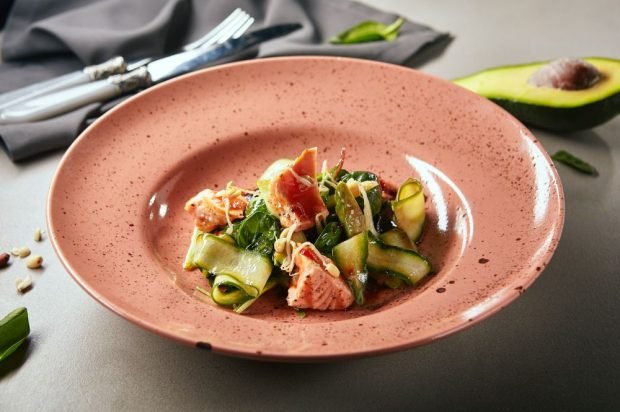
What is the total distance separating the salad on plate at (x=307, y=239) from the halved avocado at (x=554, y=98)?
843 millimetres

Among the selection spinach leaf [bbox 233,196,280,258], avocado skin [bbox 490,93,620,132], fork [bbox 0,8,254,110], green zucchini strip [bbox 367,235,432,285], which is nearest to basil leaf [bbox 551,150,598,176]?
avocado skin [bbox 490,93,620,132]

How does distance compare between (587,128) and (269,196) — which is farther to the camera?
(587,128)

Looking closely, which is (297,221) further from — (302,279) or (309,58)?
(309,58)

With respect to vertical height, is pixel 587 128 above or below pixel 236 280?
below

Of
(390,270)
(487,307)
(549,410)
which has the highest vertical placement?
(487,307)

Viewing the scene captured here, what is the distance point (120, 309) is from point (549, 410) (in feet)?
3.09

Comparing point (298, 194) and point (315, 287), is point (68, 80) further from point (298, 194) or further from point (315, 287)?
point (315, 287)

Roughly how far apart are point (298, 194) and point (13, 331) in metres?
0.76

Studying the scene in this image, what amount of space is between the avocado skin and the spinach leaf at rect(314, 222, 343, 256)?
109 cm

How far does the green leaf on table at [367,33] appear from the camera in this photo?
9.95 feet

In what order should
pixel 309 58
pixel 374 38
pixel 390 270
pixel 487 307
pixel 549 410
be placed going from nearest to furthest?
pixel 487 307, pixel 549 410, pixel 390 270, pixel 309 58, pixel 374 38

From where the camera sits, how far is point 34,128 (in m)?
2.48

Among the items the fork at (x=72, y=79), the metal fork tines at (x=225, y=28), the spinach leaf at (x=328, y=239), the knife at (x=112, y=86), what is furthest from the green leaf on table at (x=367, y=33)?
the spinach leaf at (x=328, y=239)

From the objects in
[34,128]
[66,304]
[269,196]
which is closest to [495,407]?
[269,196]
